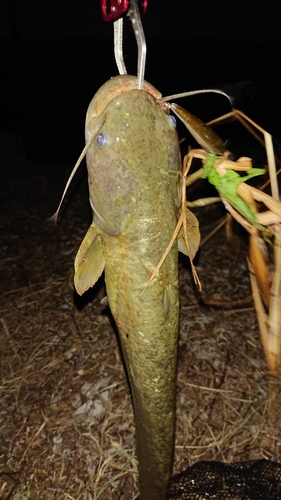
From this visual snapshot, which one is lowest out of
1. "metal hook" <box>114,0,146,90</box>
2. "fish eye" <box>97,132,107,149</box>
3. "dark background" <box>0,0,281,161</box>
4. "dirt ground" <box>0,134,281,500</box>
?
"dirt ground" <box>0,134,281,500</box>

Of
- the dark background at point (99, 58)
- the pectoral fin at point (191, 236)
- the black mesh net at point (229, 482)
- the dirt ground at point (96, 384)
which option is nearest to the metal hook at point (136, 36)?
the pectoral fin at point (191, 236)

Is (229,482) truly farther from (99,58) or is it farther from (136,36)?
(99,58)

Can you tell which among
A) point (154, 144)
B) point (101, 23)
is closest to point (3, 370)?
point (154, 144)

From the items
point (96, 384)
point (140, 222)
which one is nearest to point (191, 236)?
point (140, 222)

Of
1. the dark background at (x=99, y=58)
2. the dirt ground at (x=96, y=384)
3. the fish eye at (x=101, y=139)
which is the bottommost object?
the dirt ground at (x=96, y=384)

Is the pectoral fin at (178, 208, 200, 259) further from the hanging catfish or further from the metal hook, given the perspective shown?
the metal hook

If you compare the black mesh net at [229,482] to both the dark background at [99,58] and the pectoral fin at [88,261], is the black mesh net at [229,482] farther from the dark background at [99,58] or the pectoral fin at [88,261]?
the dark background at [99,58]

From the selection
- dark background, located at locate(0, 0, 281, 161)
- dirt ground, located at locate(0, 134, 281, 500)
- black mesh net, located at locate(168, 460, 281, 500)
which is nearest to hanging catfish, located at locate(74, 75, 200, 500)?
black mesh net, located at locate(168, 460, 281, 500)

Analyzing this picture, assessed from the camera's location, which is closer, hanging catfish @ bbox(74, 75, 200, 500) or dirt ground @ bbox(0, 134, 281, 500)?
hanging catfish @ bbox(74, 75, 200, 500)
